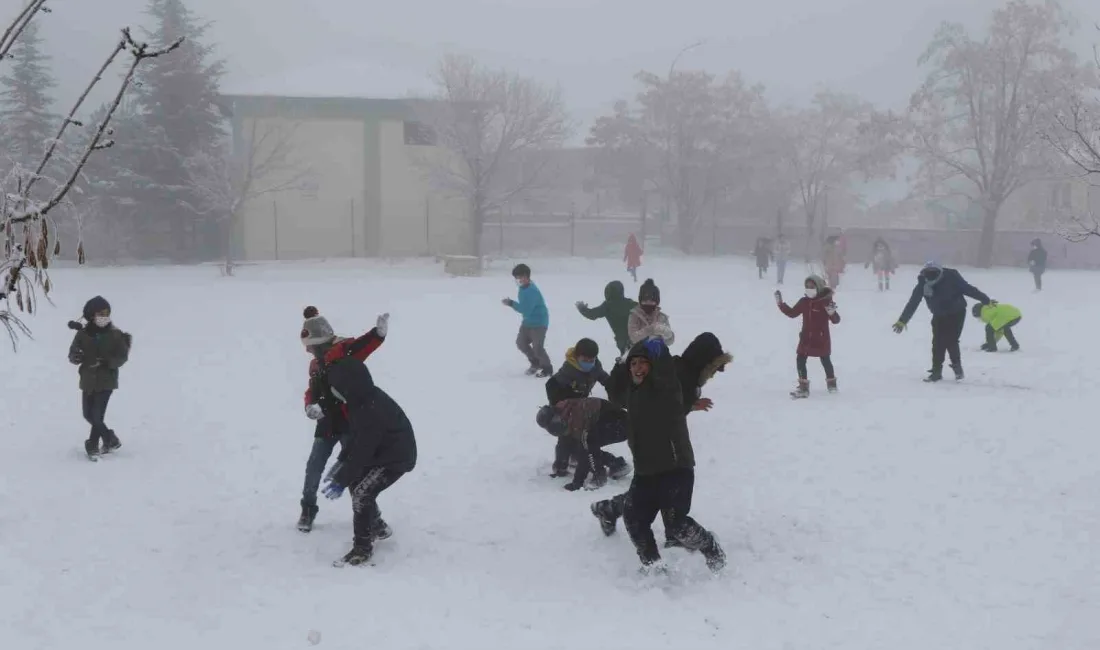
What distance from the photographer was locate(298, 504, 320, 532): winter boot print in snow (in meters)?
7.14

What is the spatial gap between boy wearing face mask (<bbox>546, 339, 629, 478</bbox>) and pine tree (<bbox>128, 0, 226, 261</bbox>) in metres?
32.4

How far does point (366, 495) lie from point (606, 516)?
65.5 inches

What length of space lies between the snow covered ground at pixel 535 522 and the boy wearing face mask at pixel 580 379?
1.11ft

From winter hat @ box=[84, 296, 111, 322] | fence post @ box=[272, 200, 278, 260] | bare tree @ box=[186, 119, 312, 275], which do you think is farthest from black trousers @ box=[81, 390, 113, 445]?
fence post @ box=[272, 200, 278, 260]

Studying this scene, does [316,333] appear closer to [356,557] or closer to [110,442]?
[356,557]

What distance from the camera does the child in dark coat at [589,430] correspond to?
25.3 feet

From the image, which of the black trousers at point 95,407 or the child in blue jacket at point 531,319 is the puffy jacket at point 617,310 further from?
the black trousers at point 95,407

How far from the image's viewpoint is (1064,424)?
1030 centimetres

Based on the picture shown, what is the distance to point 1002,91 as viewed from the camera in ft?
129

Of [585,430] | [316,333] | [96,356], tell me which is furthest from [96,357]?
[585,430]

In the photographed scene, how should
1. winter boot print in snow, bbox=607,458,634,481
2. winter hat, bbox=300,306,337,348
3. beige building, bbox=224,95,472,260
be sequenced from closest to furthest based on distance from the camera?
winter hat, bbox=300,306,337,348, winter boot print in snow, bbox=607,458,634,481, beige building, bbox=224,95,472,260

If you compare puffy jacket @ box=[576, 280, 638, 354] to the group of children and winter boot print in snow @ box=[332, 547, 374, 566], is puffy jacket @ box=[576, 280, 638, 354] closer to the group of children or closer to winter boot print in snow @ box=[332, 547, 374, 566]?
the group of children

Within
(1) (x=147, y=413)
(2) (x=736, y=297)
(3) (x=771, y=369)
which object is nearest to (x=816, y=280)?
(3) (x=771, y=369)

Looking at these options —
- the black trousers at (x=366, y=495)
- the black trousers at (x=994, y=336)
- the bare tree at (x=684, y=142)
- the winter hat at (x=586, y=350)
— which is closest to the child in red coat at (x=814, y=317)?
the winter hat at (x=586, y=350)
